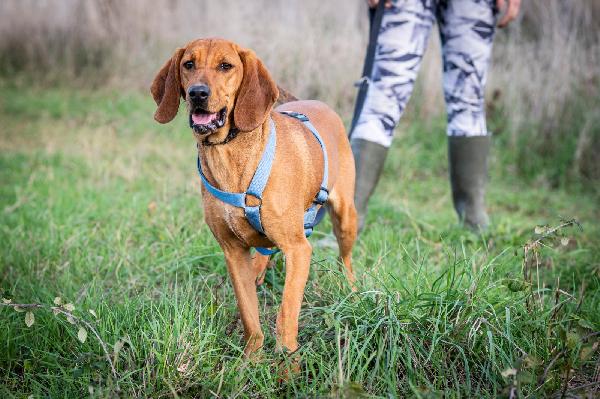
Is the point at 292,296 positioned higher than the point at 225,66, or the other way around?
the point at 225,66

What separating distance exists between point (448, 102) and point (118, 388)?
2879 millimetres

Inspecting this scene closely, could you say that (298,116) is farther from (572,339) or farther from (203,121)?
(572,339)

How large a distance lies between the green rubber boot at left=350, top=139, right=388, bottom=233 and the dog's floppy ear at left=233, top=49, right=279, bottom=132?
4.73 feet

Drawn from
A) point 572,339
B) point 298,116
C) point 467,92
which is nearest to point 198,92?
point 298,116

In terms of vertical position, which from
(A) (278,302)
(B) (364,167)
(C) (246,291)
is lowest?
(A) (278,302)

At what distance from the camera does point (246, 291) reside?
8.67 ft

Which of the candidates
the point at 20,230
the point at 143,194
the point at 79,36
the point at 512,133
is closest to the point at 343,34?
the point at 512,133

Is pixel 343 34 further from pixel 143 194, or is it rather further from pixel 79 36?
pixel 79 36

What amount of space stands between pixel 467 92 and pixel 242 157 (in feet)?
6.91

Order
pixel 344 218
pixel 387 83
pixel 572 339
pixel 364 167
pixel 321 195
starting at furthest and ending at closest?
pixel 364 167 → pixel 387 83 → pixel 344 218 → pixel 321 195 → pixel 572 339

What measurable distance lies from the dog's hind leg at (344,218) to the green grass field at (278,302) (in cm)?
12

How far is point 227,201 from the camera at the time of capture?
2.45 metres

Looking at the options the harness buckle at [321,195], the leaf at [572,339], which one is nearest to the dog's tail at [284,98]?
the harness buckle at [321,195]

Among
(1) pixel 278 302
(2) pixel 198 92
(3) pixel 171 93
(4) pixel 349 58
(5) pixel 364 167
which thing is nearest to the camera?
(2) pixel 198 92
